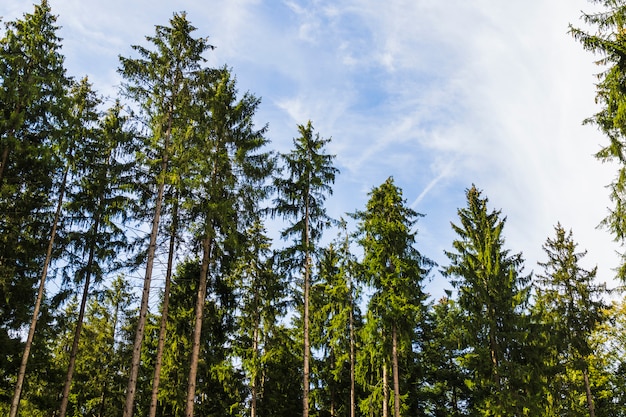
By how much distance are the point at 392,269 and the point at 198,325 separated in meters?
9.05

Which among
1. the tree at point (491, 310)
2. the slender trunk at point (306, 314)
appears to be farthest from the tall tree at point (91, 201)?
the tree at point (491, 310)

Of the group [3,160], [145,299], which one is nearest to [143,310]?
[145,299]

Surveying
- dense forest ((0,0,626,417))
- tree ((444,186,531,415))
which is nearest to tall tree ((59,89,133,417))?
dense forest ((0,0,626,417))

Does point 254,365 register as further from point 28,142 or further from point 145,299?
point 28,142

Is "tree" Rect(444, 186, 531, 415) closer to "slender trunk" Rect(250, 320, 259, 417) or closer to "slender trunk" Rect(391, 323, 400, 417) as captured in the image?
"slender trunk" Rect(391, 323, 400, 417)

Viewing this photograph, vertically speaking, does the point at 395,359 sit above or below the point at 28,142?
below

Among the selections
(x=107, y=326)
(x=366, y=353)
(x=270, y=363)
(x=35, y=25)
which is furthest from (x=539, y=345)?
(x=107, y=326)

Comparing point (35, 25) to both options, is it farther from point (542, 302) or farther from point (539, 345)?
point (542, 302)

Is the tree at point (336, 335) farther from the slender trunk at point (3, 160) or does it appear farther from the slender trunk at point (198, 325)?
the slender trunk at point (3, 160)

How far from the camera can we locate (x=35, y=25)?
16.5m

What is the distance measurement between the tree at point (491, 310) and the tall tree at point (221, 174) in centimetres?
1025

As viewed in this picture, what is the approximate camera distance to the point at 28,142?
15383mm

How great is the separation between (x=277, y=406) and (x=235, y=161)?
1599 cm

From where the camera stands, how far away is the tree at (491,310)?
17.3 metres
